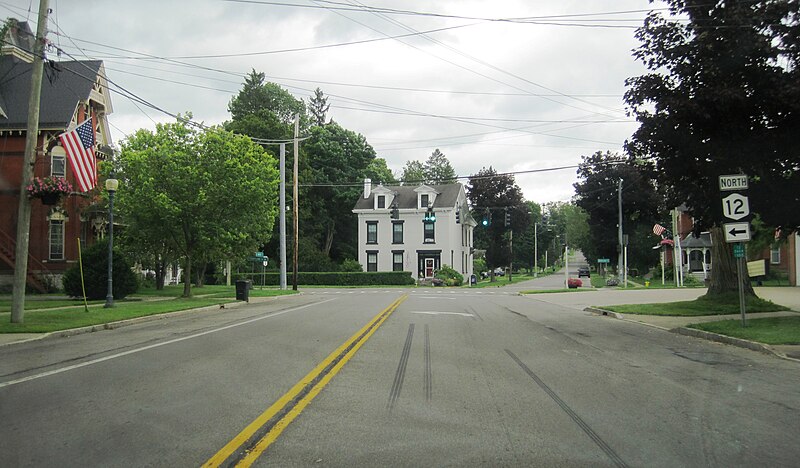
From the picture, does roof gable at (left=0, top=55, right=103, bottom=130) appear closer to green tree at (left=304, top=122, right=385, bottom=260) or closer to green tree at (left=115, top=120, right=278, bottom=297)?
green tree at (left=115, top=120, right=278, bottom=297)

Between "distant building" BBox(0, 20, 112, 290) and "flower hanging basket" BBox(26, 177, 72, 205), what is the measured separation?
48.5 ft

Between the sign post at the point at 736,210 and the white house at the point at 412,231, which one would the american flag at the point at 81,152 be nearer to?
the sign post at the point at 736,210

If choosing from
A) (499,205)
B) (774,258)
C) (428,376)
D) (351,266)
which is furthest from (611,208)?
(428,376)

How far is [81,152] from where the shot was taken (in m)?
18.0

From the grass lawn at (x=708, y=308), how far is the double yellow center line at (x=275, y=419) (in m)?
13.6

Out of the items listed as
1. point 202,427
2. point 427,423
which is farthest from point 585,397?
point 202,427

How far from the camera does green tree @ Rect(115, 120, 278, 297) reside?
27.4 meters

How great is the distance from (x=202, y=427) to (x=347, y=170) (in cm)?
6415

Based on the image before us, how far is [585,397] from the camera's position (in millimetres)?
7566

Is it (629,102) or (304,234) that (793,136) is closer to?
(629,102)

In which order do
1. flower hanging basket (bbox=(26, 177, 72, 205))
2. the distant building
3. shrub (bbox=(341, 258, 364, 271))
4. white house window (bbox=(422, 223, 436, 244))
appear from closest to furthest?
flower hanging basket (bbox=(26, 177, 72, 205)) < the distant building < shrub (bbox=(341, 258, 364, 271)) < white house window (bbox=(422, 223, 436, 244))

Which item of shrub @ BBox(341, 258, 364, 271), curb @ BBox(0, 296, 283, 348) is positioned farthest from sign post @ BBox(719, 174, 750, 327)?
shrub @ BBox(341, 258, 364, 271)

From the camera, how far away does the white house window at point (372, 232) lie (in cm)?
6256

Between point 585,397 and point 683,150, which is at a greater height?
point 683,150
